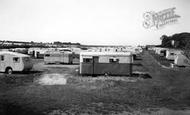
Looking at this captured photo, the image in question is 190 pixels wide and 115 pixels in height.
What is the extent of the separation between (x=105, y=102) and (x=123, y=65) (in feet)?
40.1

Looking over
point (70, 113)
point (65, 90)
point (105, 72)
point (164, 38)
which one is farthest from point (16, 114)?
point (164, 38)

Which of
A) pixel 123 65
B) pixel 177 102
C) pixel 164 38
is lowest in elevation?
pixel 177 102

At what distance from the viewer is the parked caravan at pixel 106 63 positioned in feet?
85.2

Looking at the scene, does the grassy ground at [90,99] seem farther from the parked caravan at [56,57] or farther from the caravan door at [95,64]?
the parked caravan at [56,57]

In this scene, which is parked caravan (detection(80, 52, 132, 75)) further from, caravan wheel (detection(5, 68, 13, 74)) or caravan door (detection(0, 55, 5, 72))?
caravan door (detection(0, 55, 5, 72))

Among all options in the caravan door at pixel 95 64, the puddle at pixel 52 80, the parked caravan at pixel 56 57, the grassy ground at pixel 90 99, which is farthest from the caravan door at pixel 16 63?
the parked caravan at pixel 56 57

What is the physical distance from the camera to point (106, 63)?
85.4ft

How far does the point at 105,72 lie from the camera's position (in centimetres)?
2622

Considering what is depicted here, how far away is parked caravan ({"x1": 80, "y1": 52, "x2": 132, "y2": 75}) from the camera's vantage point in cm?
2597

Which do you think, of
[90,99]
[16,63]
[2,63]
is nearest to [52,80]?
[16,63]

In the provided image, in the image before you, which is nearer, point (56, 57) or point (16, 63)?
point (16, 63)

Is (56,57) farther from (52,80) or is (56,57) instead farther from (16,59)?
(52,80)

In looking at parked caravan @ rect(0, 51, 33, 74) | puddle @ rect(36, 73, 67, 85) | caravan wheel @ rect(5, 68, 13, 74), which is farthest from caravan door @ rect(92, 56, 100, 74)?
caravan wheel @ rect(5, 68, 13, 74)

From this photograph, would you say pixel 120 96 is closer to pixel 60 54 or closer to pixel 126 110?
pixel 126 110
